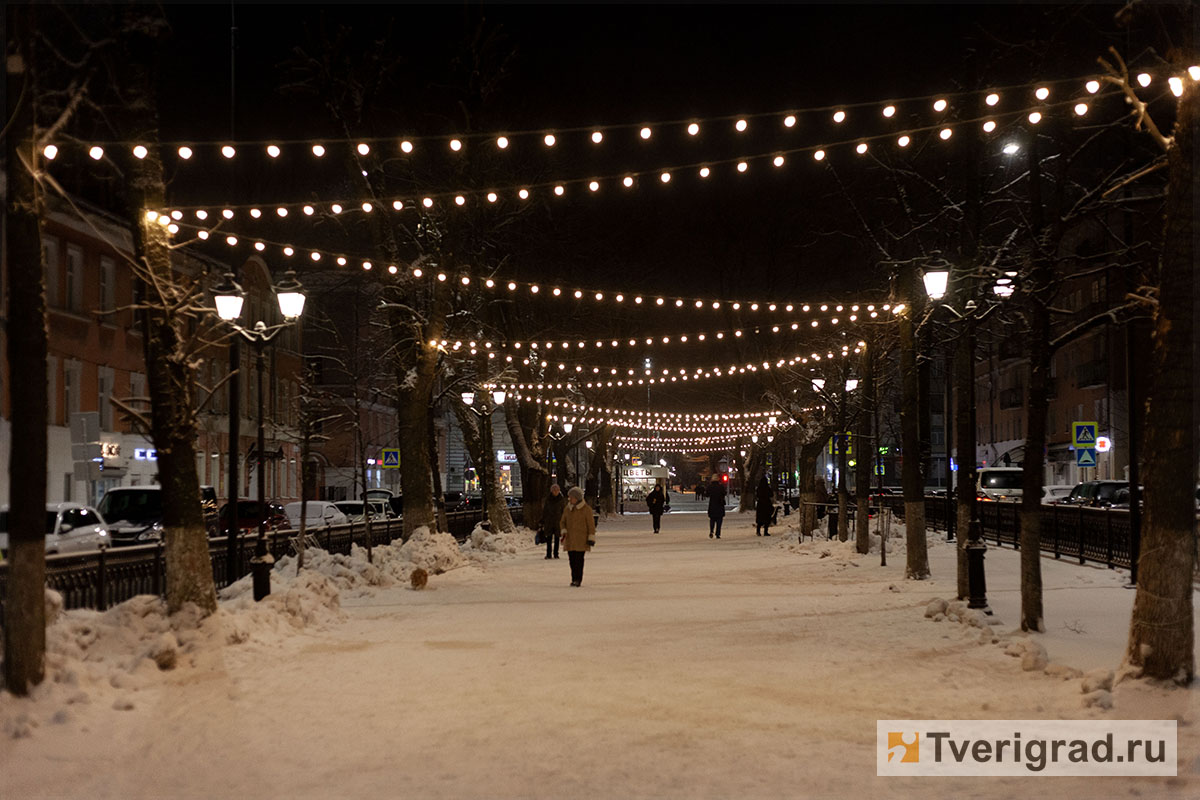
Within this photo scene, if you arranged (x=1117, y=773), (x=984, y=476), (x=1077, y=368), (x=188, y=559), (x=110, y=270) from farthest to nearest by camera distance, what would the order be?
(x=1077, y=368)
(x=984, y=476)
(x=110, y=270)
(x=188, y=559)
(x=1117, y=773)

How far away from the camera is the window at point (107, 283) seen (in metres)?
40.9

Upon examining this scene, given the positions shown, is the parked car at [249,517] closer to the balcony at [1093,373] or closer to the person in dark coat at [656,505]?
the person in dark coat at [656,505]

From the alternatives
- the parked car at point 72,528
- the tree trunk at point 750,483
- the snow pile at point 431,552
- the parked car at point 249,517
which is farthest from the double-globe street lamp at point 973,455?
the tree trunk at point 750,483

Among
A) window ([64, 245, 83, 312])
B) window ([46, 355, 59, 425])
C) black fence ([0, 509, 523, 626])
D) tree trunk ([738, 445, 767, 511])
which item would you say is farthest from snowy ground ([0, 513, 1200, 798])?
tree trunk ([738, 445, 767, 511])

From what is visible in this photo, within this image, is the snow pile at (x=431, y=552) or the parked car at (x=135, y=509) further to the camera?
the parked car at (x=135, y=509)

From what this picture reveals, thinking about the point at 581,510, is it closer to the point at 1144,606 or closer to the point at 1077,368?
the point at 1144,606

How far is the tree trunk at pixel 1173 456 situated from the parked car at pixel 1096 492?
93.9 ft

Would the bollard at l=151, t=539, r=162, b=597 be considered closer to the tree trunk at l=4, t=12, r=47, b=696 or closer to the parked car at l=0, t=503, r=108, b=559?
the tree trunk at l=4, t=12, r=47, b=696

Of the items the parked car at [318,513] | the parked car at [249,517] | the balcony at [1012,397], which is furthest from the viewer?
the balcony at [1012,397]

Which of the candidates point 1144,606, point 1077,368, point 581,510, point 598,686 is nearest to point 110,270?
point 581,510

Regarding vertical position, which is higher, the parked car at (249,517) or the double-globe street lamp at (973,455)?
the double-globe street lamp at (973,455)

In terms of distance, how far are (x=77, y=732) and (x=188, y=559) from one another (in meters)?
4.16

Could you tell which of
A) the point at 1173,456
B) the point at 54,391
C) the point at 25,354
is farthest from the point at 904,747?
the point at 54,391

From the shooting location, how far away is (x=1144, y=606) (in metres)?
10.1
